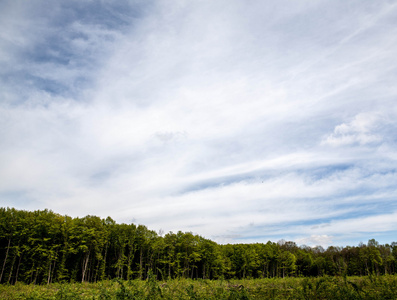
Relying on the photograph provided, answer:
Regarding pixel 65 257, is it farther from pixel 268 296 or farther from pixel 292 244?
pixel 292 244

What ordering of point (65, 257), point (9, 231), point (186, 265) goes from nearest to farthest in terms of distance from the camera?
point (9, 231) < point (65, 257) < point (186, 265)

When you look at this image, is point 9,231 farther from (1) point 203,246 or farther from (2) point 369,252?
(2) point 369,252

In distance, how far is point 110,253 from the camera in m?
73.1

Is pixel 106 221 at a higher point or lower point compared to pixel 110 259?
higher

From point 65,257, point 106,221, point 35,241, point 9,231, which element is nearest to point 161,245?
point 106,221

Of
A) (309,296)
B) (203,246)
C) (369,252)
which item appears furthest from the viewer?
(369,252)

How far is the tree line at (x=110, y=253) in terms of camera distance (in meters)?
56.3

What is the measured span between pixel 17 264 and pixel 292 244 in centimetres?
12428

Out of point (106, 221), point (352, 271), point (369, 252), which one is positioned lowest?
point (352, 271)

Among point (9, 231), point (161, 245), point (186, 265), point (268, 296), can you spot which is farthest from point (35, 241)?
point (268, 296)

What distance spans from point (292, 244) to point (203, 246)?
245ft

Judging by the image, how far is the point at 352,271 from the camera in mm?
93438

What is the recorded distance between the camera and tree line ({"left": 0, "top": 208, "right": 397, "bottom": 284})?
56.3m

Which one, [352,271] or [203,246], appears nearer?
[203,246]
